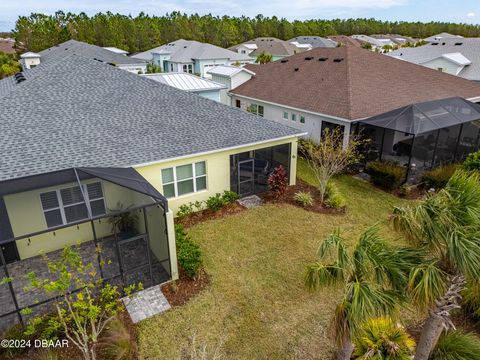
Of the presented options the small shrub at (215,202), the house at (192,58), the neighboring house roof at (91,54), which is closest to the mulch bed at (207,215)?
the small shrub at (215,202)

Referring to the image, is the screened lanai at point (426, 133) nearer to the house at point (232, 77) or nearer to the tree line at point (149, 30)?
the house at point (232, 77)

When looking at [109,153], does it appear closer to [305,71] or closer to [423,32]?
[305,71]

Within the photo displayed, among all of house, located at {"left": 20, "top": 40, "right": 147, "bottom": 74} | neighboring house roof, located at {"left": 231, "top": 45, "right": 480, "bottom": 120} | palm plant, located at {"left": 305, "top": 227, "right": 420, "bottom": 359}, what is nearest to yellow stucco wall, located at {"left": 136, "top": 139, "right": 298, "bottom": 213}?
neighboring house roof, located at {"left": 231, "top": 45, "right": 480, "bottom": 120}

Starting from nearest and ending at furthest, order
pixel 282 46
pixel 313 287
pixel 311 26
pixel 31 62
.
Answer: pixel 313 287 → pixel 31 62 → pixel 282 46 → pixel 311 26

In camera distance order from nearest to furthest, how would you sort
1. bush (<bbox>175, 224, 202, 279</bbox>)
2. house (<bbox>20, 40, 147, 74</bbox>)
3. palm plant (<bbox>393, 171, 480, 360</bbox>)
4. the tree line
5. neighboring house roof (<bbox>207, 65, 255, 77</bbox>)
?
1. palm plant (<bbox>393, 171, 480, 360</bbox>)
2. bush (<bbox>175, 224, 202, 279</bbox>)
3. neighboring house roof (<bbox>207, 65, 255, 77</bbox>)
4. house (<bbox>20, 40, 147, 74</bbox>)
5. the tree line

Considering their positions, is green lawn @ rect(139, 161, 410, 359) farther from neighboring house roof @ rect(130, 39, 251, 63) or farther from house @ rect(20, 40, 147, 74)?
neighboring house roof @ rect(130, 39, 251, 63)

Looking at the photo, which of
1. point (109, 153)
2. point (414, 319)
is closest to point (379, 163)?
point (414, 319)

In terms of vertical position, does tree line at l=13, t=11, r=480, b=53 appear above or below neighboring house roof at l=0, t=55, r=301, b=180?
above
